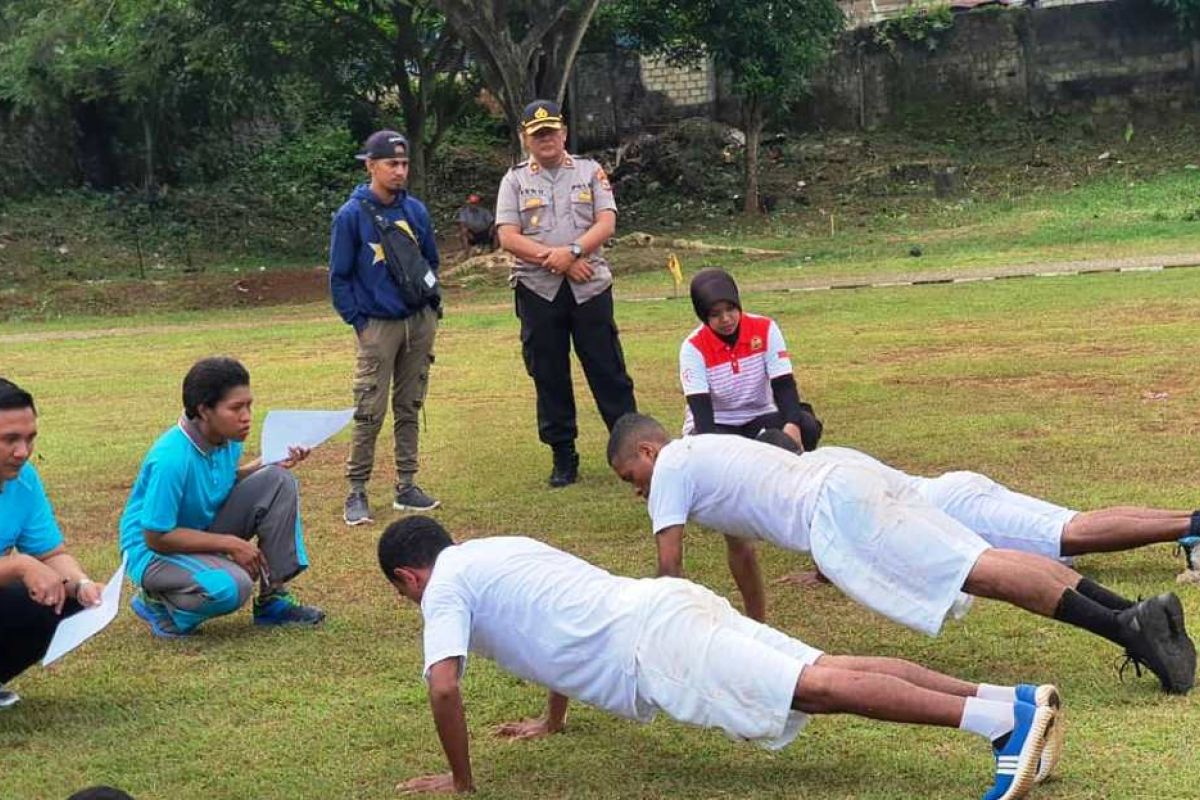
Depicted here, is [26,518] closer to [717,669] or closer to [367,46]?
[717,669]

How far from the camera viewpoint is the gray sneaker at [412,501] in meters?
8.47

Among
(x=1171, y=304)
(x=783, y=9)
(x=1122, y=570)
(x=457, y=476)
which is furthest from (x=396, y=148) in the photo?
(x=783, y=9)

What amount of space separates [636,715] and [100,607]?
195cm

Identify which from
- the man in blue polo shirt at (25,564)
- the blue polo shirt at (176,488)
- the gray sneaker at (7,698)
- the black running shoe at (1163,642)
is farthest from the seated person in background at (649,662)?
the gray sneaker at (7,698)

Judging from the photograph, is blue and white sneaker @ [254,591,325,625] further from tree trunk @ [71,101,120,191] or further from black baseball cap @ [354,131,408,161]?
tree trunk @ [71,101,120,191]

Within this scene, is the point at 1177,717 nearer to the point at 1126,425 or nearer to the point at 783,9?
the point at 1126,425

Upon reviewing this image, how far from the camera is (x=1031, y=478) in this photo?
8039mm

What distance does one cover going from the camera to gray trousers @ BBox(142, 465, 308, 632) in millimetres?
6055

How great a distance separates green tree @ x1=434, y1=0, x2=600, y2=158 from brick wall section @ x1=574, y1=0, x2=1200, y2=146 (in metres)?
8.25

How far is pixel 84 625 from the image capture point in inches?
196

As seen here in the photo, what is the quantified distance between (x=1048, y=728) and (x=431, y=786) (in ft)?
5.83

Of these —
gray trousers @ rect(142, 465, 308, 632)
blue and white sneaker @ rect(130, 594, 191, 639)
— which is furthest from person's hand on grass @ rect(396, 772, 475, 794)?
blue and white sneaker @ rect(130, 594, 191, 639)

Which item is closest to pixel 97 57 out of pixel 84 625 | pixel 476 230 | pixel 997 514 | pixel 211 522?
pixel 476 230

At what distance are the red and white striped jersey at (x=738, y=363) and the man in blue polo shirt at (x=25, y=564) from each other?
2863 millimetres
